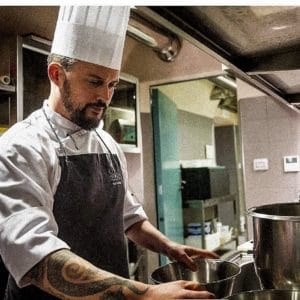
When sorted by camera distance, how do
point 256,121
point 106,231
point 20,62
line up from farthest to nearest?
point 256,121
point 20,62
point 106,231

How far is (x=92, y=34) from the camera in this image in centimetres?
113

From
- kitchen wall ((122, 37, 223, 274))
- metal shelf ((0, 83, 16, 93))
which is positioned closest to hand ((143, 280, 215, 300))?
metal shelf ((0, 83, 16, 93))

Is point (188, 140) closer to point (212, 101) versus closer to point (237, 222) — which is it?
point (212, 101)

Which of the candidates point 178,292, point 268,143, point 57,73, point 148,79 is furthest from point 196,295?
point 148,79

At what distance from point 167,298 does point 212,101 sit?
4400mm

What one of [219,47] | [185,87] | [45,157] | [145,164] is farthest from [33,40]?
[185,87]

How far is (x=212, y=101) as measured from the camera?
15.9 ft

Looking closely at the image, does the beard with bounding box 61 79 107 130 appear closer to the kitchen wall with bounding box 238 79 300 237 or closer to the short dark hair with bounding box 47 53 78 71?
the short dark hair with bounding box 47 53 78 71

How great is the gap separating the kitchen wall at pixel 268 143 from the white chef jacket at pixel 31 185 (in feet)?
4.80

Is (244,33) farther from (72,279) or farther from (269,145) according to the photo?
(269,145)

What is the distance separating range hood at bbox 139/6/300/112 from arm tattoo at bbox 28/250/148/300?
0.44 metres

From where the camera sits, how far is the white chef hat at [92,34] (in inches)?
41.8

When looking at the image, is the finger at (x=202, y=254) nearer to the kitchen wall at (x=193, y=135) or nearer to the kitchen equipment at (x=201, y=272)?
the kitchen equipment at (x=201, y=272)

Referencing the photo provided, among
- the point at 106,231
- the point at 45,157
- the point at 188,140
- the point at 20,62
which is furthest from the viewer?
the point at 188,140
